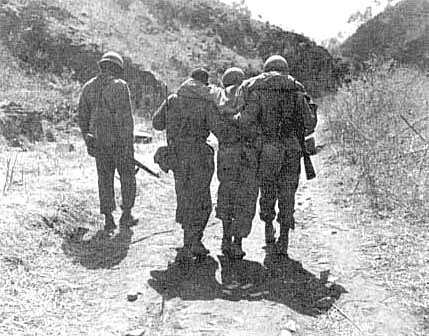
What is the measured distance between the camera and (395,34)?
42.7m

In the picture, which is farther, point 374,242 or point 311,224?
point 311,224

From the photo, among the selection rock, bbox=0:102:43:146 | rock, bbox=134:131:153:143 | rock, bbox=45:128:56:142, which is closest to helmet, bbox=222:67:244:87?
rock, bbox=0:102:43:146

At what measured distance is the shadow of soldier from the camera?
6.31 meters

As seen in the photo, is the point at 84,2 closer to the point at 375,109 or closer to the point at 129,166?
the point at 375,109

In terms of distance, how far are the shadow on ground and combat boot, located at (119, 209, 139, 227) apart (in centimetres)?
172

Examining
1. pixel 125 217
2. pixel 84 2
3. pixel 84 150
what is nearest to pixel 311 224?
pixel 125 217

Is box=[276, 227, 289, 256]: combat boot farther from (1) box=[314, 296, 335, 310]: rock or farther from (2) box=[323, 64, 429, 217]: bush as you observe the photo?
(2) box=[323, 64, 429, 217]: bush

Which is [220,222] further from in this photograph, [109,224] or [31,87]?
[31,87]

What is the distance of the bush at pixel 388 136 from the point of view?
7.96 m

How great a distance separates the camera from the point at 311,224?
7914mm

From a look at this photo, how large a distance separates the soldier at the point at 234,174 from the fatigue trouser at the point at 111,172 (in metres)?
1.61

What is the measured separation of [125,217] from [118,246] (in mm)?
950

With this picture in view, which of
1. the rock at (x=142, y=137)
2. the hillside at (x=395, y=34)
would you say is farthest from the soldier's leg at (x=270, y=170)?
the hillside at (x=395, y=34)

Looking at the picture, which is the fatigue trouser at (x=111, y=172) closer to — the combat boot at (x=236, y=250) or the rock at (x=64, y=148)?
the combat boot at (x=236, y=250)
